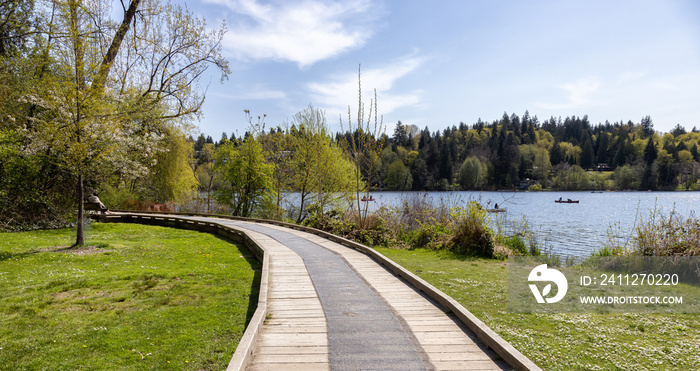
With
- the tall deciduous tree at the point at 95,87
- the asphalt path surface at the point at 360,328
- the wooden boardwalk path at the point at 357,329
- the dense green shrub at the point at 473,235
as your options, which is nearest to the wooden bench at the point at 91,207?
the tall deciduous tree at the point at 95,87

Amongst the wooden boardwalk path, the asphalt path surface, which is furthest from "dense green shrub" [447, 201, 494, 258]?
the asphalt path surface

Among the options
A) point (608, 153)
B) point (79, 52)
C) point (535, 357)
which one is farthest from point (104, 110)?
point (608, 153)

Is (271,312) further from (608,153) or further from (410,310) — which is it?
(608,153)

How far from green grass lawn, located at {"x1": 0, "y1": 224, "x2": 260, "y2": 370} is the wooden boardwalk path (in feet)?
2.21

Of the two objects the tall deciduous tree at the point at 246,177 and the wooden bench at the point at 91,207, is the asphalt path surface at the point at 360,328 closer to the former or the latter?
the wooden bench at the point at 91,207

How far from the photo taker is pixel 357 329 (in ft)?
15.2

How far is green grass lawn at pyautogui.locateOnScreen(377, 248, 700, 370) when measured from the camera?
4148 millimetres

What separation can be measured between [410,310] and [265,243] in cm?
730

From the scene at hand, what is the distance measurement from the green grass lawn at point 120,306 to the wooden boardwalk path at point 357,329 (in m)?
0.67

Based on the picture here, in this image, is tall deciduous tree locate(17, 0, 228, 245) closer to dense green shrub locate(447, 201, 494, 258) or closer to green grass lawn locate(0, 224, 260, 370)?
green grass lawn locate(0, 224, 260, 370)

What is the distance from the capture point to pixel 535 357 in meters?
4.23

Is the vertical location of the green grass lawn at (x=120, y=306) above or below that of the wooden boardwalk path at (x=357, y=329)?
below

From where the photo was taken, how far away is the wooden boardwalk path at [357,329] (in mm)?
3738

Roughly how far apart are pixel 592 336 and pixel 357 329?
3.08m
